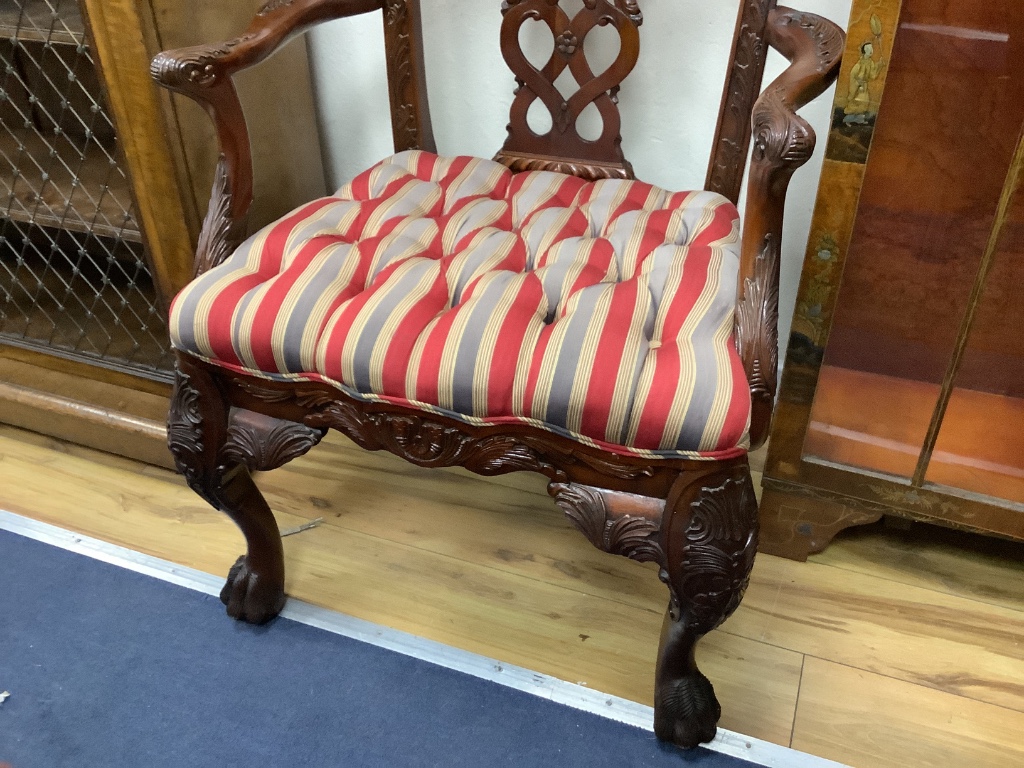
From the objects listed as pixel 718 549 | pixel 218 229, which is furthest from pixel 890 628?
pixel 218 229

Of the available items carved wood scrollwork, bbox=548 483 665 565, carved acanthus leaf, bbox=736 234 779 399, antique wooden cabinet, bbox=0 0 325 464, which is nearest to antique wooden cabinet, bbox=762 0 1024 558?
carved acanthus leaf, bbox=736 234 779 399

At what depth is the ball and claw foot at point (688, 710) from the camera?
86 centimetres

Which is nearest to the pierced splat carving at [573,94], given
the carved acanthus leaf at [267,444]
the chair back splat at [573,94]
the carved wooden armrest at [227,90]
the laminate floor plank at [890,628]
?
the chair back splat at [573,94]

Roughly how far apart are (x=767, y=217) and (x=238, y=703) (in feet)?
2.67

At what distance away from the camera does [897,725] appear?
912mm

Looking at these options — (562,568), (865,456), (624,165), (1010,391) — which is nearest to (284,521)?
(562,568)

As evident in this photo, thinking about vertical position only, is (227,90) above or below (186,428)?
above

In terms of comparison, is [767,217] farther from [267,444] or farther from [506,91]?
[506,91]

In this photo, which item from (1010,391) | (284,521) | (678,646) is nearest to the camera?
(678,646)

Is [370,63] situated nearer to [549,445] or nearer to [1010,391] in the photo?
[549,445]

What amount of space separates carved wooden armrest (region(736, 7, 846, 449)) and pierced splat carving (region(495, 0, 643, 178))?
35 centimetres

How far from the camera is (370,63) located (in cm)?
139

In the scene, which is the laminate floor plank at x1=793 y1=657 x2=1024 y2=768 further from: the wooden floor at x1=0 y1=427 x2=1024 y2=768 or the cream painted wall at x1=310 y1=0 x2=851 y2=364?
the cream painted wall at x1=310 y1=0 x2=851 y2=364

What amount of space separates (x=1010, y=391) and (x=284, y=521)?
104 cm
